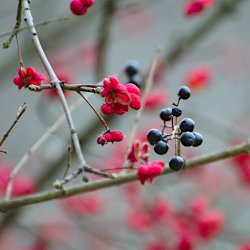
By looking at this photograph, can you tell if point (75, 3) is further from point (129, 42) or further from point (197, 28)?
point (129, 42)

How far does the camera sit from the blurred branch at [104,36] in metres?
2.62

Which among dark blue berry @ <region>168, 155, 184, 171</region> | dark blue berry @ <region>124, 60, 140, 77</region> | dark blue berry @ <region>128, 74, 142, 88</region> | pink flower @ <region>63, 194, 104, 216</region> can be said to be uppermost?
pink flower @ <region>63, 194, 104, 216</region>

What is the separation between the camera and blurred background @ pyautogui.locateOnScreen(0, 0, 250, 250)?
2691mm

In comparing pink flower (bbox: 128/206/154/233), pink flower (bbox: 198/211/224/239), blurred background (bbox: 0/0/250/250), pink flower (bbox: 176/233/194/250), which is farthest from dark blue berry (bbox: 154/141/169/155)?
pink flower (bbox: 128/206/154/233)

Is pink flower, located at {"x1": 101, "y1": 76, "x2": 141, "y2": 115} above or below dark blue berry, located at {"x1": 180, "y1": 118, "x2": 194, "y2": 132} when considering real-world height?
below

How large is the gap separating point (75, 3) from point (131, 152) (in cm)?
40

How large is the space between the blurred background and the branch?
0.42m

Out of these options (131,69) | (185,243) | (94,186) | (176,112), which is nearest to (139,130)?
(185,243)

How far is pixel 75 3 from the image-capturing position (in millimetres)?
1395

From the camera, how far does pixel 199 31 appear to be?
3.09 m

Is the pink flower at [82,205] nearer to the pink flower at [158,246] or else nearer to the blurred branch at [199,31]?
the pink flower at [158,246]

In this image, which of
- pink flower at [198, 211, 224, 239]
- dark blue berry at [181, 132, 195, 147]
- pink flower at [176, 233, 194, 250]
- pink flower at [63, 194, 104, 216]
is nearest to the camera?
dark blue berry at [181, 132, 195, 147]

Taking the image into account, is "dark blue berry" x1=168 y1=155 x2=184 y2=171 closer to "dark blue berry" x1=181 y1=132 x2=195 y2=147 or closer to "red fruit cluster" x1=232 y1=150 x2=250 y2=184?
"dark blue berry" x1=181 y1=132 x2=195 y2=147

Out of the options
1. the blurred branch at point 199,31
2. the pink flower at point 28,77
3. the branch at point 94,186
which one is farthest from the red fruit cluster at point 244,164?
the pink flower at point 28,77
